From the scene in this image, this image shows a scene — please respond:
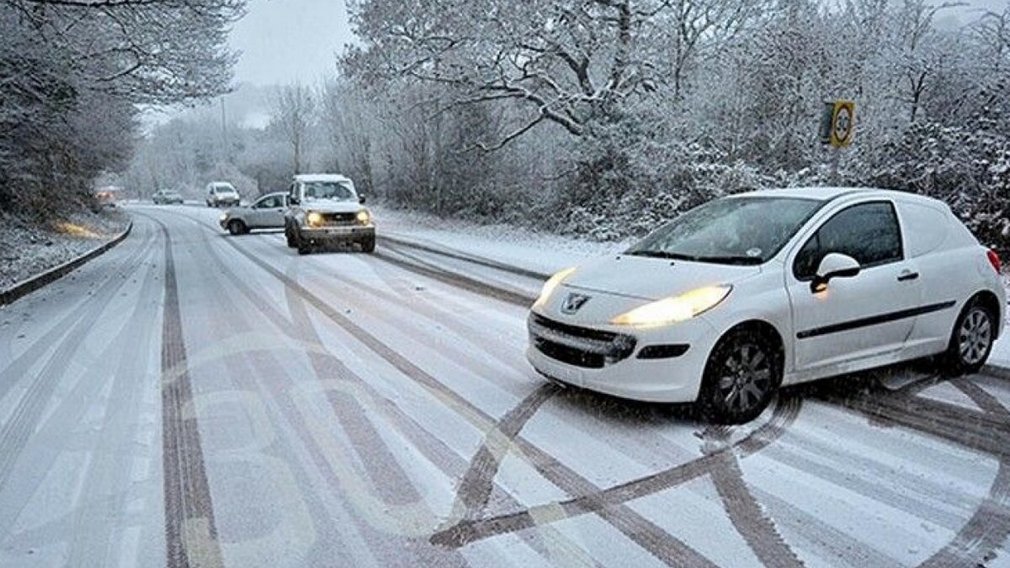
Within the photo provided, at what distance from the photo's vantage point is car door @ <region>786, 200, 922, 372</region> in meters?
4.66

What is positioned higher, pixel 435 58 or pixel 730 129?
pixel 435 58

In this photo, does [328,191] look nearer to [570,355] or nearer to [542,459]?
[570,355]

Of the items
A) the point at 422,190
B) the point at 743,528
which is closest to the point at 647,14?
the point at 422,190

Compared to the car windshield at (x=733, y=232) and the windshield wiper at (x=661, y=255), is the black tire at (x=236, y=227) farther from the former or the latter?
the windshield wiper at (x=661, y=255)

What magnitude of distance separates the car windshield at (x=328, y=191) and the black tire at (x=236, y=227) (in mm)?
7609

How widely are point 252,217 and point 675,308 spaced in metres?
22.1

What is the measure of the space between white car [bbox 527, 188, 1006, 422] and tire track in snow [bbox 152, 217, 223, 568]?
240 cm

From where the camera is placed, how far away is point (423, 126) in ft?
87.0

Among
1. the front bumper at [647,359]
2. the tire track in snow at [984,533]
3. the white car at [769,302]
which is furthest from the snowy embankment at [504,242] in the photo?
the front bumper at [647,359]

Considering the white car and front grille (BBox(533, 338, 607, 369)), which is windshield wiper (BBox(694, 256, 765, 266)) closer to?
the white car

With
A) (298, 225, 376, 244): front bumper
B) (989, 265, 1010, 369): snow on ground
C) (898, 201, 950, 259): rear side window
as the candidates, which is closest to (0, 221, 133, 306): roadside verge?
(298, 225, 376, 244): front bumper

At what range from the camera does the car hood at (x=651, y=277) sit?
4512 millimetres

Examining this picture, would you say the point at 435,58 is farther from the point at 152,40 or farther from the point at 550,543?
the point at 550,543

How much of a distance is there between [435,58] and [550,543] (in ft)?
59.9
